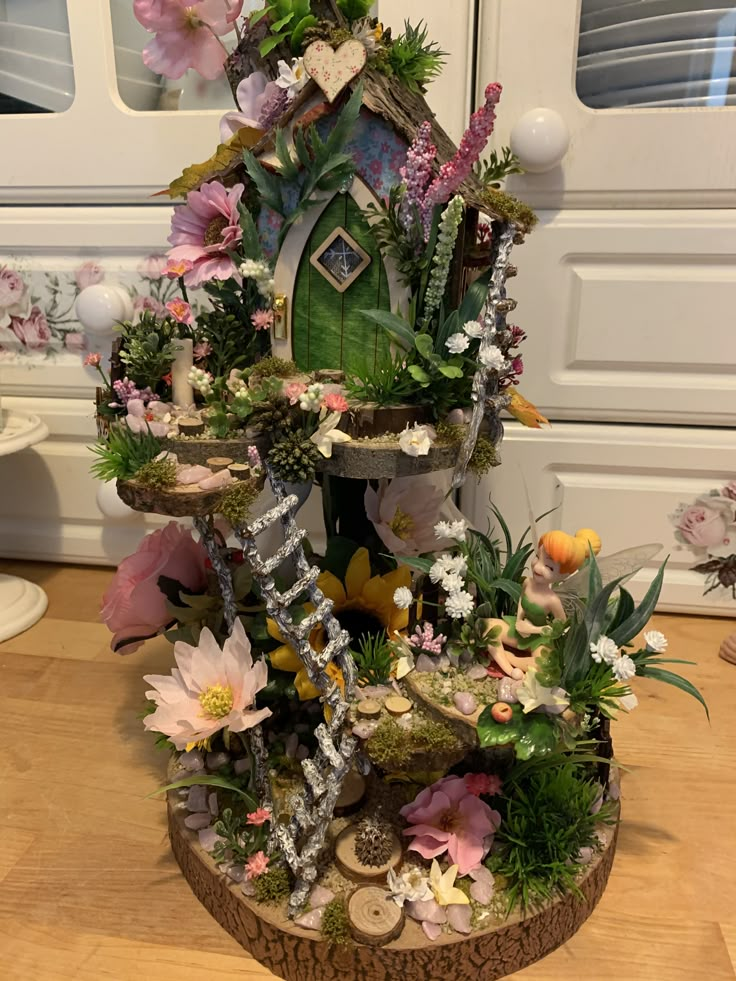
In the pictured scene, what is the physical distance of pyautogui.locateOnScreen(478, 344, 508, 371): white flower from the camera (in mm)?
532

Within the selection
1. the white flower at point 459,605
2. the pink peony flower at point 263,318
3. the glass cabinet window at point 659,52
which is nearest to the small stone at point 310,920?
the white flower at point 459,605

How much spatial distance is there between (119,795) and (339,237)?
546 millimetres

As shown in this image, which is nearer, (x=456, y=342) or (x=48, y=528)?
(x=456, y=342)

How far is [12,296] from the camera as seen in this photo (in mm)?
1043

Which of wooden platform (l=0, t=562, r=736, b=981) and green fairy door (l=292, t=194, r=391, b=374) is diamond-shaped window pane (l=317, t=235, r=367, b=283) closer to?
green fairy door (l=292, t=194, r=391, b=374)

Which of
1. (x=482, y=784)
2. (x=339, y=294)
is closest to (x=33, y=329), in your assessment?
(x=339, y=294)

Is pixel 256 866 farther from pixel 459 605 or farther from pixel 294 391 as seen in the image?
pixel 294 391

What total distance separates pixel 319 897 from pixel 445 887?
9 centimetres

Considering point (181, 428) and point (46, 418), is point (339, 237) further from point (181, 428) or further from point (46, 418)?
point (46, 418)

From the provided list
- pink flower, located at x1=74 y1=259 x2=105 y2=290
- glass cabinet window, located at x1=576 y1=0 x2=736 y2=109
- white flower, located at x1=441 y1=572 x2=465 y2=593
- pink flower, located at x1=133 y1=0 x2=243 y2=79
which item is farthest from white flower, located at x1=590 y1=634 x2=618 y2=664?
pink flower, located at x1=74 y1=259 x2=105 y2=290

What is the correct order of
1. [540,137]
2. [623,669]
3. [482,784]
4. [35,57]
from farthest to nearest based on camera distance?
1. [35,57]
2. [540,137]
3. [482,784]
4. [623,669]

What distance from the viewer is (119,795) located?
72 cm

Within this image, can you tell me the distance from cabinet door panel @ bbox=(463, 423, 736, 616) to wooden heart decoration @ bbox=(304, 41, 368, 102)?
0.54 meters

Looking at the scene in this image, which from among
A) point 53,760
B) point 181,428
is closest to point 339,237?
point 181,428
